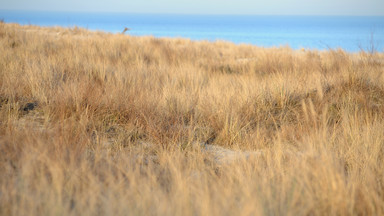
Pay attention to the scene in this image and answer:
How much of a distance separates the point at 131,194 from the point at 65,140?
96cm

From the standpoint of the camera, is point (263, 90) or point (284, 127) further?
point (263, 90)

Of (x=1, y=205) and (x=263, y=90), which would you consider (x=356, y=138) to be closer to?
(x=263, y=90)

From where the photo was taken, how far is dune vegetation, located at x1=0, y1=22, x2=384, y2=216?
1.79 m

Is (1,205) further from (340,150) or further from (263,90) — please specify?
(263,90)

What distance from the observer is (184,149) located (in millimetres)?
2949

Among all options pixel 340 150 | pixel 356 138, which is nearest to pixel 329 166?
pixel 340 150

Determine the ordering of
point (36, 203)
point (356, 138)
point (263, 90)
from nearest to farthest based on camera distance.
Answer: point (36, 203) < point (356, 138) < point (263, 90)

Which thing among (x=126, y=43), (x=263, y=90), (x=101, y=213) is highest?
(x=126, y=43)

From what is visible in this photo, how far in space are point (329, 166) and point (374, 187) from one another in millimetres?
432

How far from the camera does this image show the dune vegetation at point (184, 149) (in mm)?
1793

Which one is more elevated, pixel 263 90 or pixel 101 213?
pixel 263 90

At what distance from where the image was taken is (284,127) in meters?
3.46

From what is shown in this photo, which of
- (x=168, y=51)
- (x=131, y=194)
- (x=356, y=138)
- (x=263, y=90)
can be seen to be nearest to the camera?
(x=131, y=194)

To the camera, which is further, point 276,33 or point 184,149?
point 276,33
